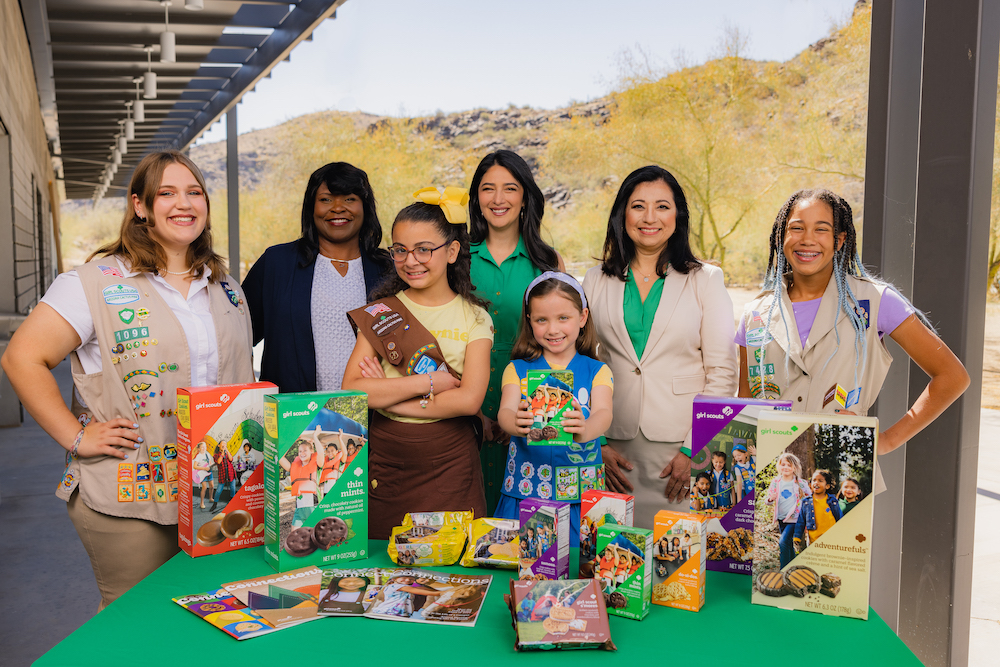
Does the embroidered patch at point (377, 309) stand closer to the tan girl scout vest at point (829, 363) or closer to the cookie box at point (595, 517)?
the cookie box at point (595, 517)

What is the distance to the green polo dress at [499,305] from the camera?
2.56m

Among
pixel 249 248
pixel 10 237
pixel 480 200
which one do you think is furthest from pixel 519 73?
pixel 480 200

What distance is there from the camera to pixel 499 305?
2588mm

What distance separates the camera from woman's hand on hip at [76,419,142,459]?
174 centimetres

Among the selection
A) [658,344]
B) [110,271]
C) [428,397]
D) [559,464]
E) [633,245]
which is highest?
[633,245]

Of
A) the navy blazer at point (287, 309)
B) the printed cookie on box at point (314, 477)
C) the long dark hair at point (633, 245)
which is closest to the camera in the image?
the printed cookie on box at point (314, 477)

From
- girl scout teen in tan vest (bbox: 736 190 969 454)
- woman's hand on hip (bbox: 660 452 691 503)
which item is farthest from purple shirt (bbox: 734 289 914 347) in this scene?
woman's hand on hip (bbox: 660 452 691 503)

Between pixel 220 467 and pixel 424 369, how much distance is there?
0.59 meters

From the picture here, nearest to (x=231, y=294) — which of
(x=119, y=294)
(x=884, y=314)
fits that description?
(x=119, y=294)

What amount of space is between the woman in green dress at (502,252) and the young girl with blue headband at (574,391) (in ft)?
1.77

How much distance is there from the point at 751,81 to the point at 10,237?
18937 millimetres

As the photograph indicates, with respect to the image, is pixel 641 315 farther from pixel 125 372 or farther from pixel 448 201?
pixel 125 372

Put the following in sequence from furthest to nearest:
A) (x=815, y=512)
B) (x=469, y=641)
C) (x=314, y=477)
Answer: (x=314, y=477) < (x=815, y=512) < (x=469, y=641)

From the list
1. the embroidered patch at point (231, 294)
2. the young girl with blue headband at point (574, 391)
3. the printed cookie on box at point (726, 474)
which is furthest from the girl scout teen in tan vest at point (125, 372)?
the printed cookie on box at point (726, 474)
